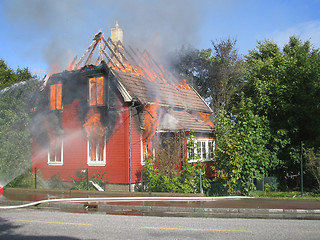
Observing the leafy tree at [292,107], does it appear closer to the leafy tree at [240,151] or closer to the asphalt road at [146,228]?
the leafy tree at [240,151]

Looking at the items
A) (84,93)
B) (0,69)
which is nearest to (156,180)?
(84,93)

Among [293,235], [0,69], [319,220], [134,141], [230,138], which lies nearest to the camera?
[293,235]

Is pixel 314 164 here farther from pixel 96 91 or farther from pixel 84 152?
pixel 84 152

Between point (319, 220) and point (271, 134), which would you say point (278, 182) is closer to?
point (271, 134)

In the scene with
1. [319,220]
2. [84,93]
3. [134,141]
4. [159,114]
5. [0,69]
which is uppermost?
[0,69]

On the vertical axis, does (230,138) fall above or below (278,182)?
above

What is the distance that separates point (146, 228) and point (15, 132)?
1332 cm

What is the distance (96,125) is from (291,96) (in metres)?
Answer: 10.9

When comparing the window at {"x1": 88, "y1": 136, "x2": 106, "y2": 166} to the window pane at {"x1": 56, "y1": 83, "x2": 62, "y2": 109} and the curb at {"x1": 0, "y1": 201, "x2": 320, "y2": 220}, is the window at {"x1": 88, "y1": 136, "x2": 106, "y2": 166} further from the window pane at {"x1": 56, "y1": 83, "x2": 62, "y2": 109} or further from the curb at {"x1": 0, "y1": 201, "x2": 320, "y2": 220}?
the curb at {"x1": 0, "y1": 201, "x2": 320, "y2": 220}

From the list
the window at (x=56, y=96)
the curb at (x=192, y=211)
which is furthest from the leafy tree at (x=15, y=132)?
the curb at (x=192, y=211)

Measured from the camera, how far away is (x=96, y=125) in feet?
58.9

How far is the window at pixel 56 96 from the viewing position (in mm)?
19375

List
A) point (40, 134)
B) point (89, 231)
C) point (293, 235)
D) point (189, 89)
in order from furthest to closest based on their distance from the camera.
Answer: point (189, 89) → point (40, 134) → point (89, 231) → point (293, 235)

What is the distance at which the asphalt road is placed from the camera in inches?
302
